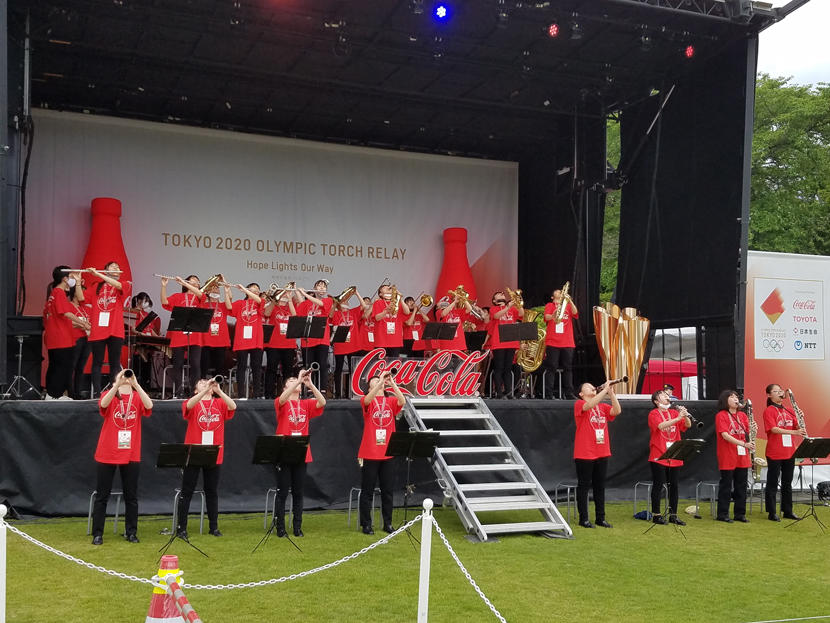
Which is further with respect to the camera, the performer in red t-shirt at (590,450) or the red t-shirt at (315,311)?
the red t-shirt at (315,311)

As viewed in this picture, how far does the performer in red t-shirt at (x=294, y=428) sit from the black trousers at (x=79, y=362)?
3884 millimetres

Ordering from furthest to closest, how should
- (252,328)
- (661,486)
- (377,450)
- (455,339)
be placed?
(455,339) < (252,328) < (661,486) < (377,450)

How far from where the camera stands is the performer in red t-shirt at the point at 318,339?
1344 cm

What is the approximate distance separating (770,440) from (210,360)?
29.1 ft

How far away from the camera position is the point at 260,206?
60.4 feet

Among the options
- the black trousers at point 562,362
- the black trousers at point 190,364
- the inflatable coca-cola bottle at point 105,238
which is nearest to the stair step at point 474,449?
the black trousers at point 562,362

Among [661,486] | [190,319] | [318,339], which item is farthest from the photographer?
[318,339]

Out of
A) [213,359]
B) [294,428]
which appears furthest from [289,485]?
[213,359]

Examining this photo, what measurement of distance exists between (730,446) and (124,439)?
328 inches

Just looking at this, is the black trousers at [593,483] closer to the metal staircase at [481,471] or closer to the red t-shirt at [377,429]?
the metal staircase at [481,471]

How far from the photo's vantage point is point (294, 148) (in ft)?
61.9

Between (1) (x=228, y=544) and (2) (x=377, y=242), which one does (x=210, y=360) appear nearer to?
(1) (x=228, y=544)

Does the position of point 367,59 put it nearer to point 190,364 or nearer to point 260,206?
point 260,206

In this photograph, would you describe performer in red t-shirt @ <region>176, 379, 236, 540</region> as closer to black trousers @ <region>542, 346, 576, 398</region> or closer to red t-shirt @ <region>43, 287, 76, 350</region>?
red t-shirt @ <region>43, 287, 76, 350</region>
